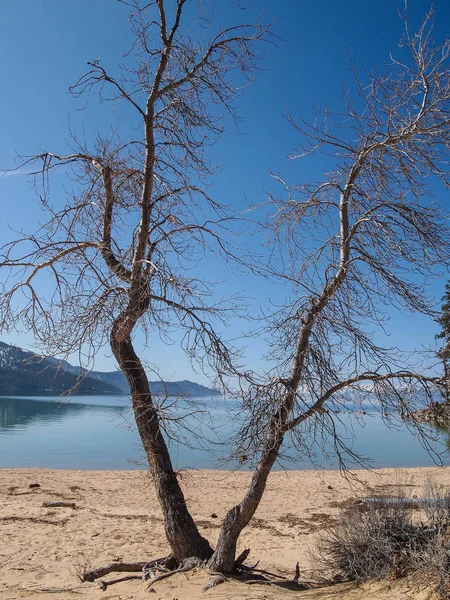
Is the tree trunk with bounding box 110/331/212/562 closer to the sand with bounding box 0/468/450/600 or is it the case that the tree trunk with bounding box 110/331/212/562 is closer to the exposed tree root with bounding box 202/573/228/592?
the sand with bounding box 0/468/450/600

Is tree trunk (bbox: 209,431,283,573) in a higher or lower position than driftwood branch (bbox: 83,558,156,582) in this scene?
higher

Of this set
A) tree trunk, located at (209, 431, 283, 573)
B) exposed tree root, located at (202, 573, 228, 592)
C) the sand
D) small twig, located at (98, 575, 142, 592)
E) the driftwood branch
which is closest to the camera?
exposed tree root, located at (202, 573, 228, 592)

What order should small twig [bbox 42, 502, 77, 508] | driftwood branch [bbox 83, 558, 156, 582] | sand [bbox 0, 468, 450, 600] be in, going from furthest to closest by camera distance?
small twig [bbox 42, 502, 77, 508], driftwood branch [bbox 83, 558, 156, 582], sand [bbox 0, 468, 450, 600]

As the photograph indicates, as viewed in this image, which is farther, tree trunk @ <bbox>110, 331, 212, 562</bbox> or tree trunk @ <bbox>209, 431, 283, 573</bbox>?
tree trunk @ <bbox>110, 331, 212, 562</bbox>

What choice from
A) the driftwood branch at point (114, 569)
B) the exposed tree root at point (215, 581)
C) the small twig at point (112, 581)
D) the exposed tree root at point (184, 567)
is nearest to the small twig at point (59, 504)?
the driftwood branch at point (114, 569)

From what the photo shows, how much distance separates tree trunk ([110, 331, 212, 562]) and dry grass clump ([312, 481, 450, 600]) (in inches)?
62.0

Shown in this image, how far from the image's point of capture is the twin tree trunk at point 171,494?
6.27 meters

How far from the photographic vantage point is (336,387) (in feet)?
19.6

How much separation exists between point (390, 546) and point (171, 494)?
2.68 meters

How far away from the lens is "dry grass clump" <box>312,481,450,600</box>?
4.89m

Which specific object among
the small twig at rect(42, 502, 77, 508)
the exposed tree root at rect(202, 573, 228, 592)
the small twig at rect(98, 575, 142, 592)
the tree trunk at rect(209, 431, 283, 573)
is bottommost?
the small twig at rect(42, 502, 77, 508)

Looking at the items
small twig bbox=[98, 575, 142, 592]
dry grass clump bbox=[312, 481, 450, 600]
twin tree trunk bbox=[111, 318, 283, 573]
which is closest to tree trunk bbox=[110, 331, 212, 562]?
twin tree trunk bbox=[111, 318, 283, 573]

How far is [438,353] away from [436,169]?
2.01 meters

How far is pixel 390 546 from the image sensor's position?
5543mm
